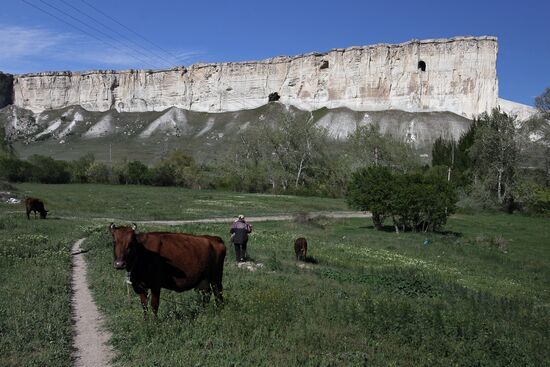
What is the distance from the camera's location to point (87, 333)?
9.02 meters

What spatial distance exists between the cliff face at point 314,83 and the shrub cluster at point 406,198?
116798 millimetres

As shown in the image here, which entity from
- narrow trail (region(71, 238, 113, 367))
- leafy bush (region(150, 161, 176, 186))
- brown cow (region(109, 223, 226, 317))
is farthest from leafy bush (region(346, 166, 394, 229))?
leafy bush (region(150, 161, 176, 186))

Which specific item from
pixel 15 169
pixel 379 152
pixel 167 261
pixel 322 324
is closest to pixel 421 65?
pixel 379 152

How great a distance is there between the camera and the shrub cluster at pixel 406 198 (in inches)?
1533

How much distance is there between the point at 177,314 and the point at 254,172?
79.0 m

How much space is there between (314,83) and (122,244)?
16399cm

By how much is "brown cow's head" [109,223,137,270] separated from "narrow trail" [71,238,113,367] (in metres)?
1.37

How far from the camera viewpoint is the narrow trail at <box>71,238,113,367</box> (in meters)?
7.75

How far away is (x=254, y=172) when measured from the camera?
8806 centimetres

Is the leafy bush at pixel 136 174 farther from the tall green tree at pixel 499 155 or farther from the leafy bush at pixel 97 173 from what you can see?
the tall green tree at pixel 499 155

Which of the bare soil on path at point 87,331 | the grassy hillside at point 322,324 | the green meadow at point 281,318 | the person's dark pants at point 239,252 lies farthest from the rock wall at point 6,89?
the bare soil on path at point 87,331

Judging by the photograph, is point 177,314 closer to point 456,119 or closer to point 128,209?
point 128,209

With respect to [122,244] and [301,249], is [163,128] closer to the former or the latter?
[301,249]

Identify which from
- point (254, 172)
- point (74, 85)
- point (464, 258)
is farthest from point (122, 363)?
point (74, 85)
